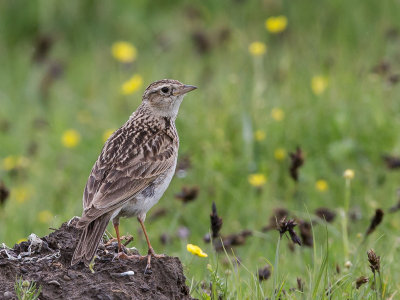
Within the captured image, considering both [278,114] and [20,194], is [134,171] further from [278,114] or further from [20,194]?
[278,114]

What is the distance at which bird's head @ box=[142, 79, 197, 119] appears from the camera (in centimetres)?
642

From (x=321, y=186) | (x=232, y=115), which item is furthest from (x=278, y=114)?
(x=321, y=186)

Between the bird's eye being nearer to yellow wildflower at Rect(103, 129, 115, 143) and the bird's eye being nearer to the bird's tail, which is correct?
the bird's tail

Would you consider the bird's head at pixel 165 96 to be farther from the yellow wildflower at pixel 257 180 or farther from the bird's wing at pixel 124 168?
the yellow wildflower at pixel 257 180

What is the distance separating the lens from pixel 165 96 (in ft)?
21.2

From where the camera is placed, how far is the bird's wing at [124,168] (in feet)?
17.2

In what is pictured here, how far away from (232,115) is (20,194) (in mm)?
2376

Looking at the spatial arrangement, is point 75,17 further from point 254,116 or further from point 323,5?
point 254,116

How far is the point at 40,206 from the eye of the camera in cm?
891

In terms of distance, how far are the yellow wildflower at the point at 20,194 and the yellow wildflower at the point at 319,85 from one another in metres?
3.36

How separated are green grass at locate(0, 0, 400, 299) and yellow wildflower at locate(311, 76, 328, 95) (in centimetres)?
7

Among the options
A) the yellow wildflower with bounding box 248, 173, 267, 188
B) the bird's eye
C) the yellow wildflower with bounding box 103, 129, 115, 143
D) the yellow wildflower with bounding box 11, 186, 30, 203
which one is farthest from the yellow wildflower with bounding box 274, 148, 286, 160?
the bird's eye

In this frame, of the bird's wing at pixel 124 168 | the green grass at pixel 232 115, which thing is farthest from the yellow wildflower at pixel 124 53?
the bird's wing at pixel 124 168

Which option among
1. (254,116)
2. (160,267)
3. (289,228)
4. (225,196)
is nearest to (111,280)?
(160,267)
